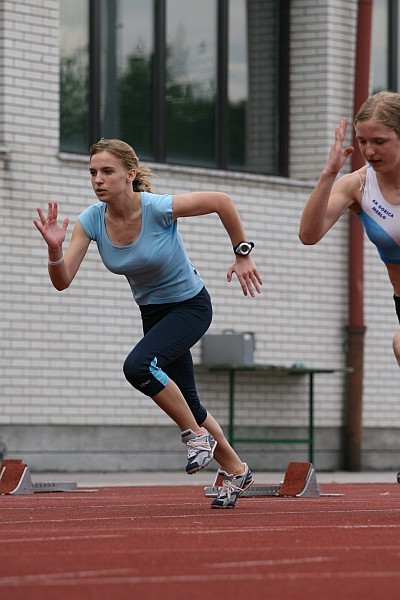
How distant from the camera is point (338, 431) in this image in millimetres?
17812

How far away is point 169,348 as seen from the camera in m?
8.64

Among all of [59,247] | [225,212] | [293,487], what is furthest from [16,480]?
[225,212]

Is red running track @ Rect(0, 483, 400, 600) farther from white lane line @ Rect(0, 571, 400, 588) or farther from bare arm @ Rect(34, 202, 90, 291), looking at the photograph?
bare arm @ Rect(34, 202, 90, 291)

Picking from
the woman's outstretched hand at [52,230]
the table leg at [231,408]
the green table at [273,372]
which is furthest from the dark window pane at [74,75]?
the woman's outstretched hand at [52,230]

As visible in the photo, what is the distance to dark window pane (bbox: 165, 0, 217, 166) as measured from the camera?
17.0 m

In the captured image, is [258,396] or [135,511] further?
[258,396]

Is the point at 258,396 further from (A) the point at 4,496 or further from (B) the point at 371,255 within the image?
(A) the point at 4,496

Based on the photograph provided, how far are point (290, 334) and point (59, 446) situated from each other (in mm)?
3291

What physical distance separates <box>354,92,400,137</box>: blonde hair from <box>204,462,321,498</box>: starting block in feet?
12.4

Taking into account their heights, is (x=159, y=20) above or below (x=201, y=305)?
above

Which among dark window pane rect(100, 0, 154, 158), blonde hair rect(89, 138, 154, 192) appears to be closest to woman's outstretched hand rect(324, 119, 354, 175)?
blonde hair rect(89, 138, 154, 192)

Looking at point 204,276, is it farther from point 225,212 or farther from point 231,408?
point 225,212

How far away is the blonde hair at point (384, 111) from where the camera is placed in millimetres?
7531

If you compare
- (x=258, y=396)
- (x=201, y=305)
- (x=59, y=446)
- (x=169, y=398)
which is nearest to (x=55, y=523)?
(x=169, y=398)
